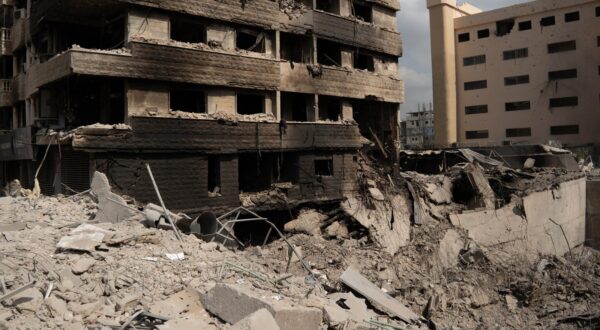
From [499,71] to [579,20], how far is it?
7125 mm

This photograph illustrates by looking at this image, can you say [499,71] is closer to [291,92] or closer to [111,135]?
[291,92]

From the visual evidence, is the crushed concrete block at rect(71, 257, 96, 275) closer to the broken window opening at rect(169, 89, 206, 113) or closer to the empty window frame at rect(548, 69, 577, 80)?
the broken window opening at rect(169, 89, 206, 113)

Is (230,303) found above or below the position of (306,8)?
below

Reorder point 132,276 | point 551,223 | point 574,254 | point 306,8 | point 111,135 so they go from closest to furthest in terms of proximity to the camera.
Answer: point 132,276
point 111,135
point 306,8
point 551,223
point 574,254

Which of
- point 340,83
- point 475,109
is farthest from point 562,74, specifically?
point 340,83

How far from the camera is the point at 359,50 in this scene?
23.6m

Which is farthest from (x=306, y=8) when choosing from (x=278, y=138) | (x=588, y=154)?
(x=588, y=154)

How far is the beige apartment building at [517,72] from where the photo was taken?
41709mm

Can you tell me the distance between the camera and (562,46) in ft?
139

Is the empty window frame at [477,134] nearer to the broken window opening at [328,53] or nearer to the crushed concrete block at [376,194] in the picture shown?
the broken window opening at [328,53]

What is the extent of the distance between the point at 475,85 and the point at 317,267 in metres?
35.9

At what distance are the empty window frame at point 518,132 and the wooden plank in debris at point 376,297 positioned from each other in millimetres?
→ 38644

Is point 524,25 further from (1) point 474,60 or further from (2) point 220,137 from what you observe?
(2) point 220,137

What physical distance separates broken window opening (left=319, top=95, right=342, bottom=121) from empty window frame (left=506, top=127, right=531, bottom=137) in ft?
88.5
